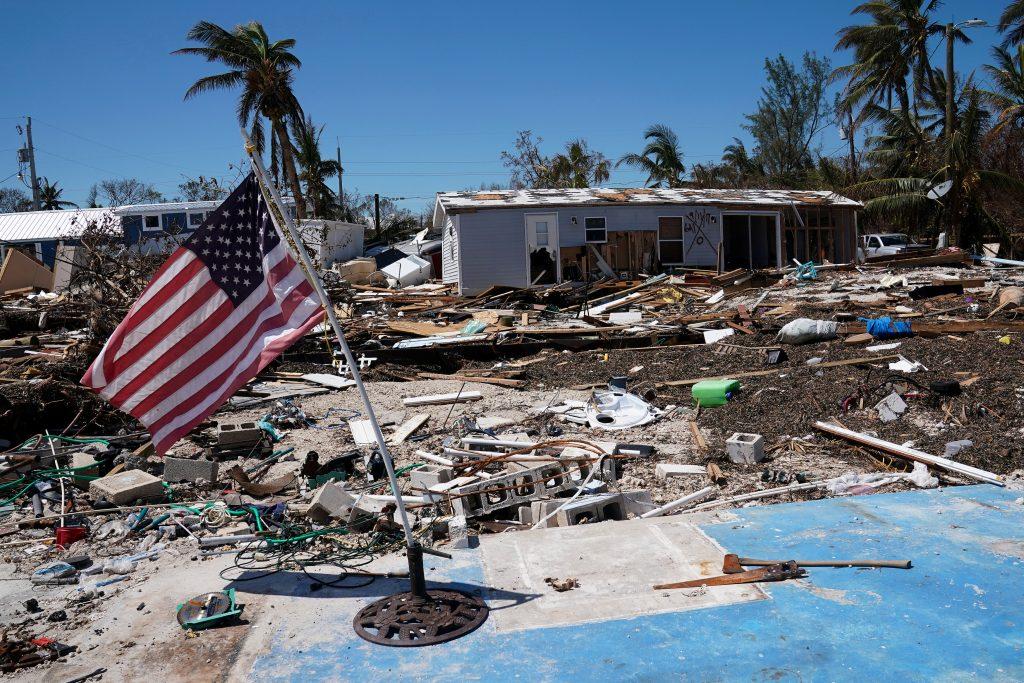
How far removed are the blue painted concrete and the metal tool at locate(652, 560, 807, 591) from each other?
0.09 m

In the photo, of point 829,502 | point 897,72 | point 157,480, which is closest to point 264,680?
point 157,480

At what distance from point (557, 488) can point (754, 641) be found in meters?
3.36

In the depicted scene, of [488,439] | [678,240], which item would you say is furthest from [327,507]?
[678,240]

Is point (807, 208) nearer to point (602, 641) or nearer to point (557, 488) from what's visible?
point (557, 488)

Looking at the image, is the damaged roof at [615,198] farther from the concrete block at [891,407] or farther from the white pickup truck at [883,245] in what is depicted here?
the concrete block at [891,407]

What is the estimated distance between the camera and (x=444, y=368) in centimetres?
1603

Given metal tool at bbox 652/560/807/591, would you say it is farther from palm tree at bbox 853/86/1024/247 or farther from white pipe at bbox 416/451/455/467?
palm tree at bbox 853/86/1024/247

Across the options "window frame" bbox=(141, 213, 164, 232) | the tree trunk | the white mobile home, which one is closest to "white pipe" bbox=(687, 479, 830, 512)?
the white mobile home

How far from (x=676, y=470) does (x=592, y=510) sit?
5.33ft

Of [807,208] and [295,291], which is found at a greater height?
[807,208]

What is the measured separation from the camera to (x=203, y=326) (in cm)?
505

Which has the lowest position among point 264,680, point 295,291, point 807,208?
point 264,680

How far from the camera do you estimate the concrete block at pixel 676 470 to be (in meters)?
8.07

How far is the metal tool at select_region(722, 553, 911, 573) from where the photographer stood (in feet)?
17.2
